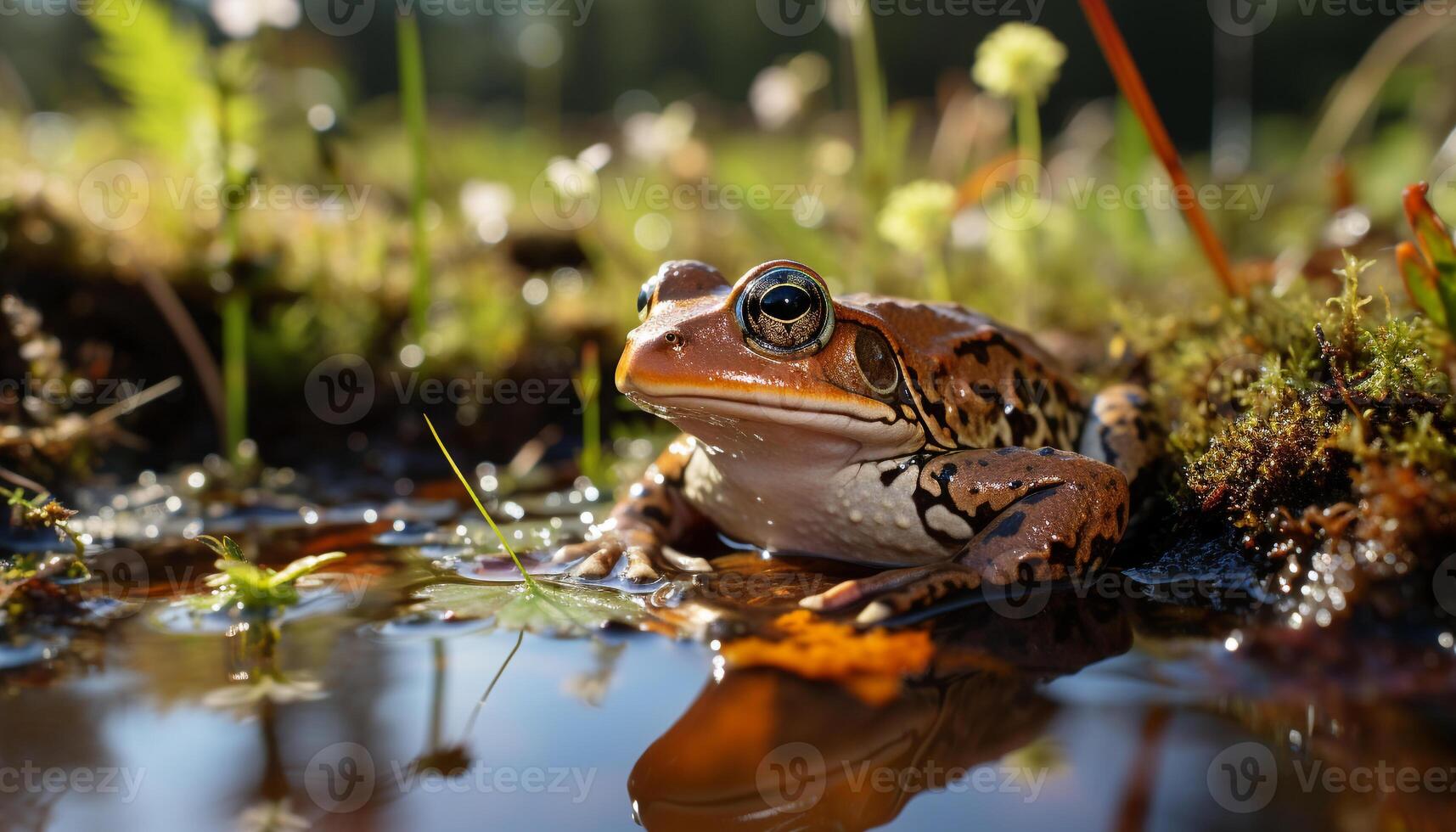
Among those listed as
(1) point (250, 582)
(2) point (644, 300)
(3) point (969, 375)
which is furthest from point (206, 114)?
(3) point (969, 375)

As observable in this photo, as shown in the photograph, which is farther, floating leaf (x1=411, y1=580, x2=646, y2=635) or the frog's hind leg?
the frog's hind leg

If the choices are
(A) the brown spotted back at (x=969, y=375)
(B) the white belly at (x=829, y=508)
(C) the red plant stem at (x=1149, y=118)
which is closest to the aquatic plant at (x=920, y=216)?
(C) the red plant stem at (x=1149, y=118)

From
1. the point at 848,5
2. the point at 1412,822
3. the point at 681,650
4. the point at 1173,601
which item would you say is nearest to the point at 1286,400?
the point at 1173,601

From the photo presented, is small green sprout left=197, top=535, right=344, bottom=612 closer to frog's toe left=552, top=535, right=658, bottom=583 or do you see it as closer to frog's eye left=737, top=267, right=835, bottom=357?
frog's toe left=552, top=535, right=658, bottom=583

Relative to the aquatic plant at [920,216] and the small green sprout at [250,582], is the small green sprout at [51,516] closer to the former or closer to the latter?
the small green sprout at [250,582]

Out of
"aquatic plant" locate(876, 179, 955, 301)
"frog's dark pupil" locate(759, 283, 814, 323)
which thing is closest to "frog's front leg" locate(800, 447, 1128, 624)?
"frog's dark pupil" locate(759, 283, 814, 323)
